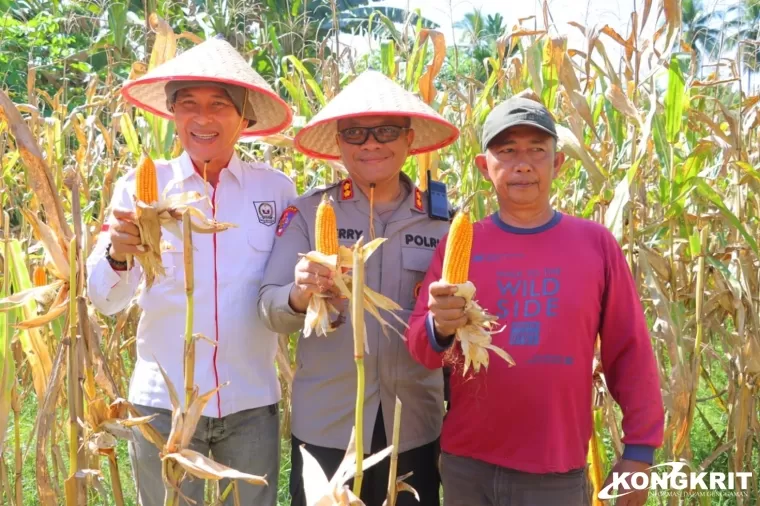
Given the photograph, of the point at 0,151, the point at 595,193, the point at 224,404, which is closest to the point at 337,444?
the point at 224,404

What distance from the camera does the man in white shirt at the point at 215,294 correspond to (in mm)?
2201

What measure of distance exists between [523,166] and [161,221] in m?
1.02

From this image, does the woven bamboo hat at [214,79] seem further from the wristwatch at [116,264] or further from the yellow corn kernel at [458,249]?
the yellow corn kernel at [458,249]

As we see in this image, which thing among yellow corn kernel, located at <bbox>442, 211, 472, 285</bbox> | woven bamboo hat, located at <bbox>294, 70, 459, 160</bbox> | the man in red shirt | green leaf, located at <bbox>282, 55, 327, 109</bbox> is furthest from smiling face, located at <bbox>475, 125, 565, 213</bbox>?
green leaf, located at <bbox>282, 55, 327, 109</bbox>

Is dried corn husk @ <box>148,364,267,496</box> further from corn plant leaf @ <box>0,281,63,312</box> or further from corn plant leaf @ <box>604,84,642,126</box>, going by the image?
corn plant leaf @ <box>604,84,642,126</box>

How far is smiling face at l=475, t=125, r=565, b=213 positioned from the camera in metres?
2.04

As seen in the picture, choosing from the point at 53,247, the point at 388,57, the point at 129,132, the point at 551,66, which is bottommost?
the point at 53,247

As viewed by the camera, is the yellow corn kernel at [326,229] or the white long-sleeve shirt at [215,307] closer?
the yellow corn kernel at [326,229]

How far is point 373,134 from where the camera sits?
7.23 ft

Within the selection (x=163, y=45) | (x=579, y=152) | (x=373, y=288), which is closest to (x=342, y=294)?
(x=373, y=288)

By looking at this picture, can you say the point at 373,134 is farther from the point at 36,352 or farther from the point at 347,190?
the point at 36,352

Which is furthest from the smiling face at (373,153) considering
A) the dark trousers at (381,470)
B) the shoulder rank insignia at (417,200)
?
the dark trousers at (381,470)

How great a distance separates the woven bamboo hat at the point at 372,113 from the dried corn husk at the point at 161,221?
2.30ft

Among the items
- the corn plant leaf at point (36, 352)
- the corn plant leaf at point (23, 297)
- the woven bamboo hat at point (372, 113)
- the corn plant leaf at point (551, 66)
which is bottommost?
the corn plant leaf at point (36, 352)
